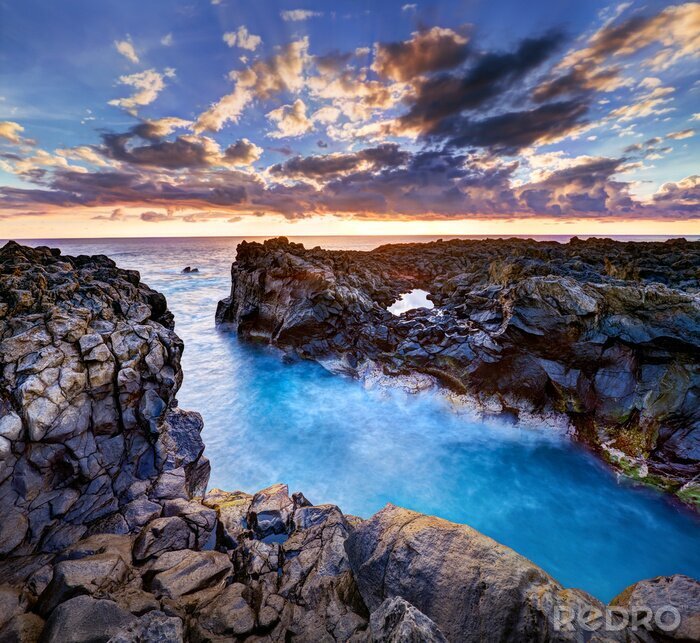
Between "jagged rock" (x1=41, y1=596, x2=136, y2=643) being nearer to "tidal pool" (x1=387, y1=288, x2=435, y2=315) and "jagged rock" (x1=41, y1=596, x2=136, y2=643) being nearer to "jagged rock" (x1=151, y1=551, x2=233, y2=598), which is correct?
"jagged rock" (x1=151, y1=551, x2=233, y2=598)

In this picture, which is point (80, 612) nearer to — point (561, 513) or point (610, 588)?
point (610, 588)

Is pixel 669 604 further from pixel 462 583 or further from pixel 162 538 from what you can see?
pixel 162 538

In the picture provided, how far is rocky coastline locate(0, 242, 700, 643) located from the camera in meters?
5.78

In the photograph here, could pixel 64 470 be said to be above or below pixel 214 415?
above

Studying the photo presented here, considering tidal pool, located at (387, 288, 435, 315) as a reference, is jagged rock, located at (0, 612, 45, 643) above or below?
below

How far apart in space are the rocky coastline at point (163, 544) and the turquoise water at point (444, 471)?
4713 mm

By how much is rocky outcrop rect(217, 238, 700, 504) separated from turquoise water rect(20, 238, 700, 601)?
1719 mm

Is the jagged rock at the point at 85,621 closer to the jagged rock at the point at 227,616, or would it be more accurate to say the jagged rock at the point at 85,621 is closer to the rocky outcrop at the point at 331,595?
the rocky outcrop at the point at 331,595

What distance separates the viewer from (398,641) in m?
4.89

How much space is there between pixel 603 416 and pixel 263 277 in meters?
28.8

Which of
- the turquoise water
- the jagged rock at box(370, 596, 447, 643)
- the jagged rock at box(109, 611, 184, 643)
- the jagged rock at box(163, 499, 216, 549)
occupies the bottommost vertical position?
the turquoise water

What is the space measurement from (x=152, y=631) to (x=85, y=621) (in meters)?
1.57

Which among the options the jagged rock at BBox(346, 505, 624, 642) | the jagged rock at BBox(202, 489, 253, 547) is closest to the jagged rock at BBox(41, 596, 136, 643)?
the jagged rock at BBox(202, 489, 253, 547)

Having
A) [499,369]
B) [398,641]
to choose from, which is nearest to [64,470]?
[398,641]
